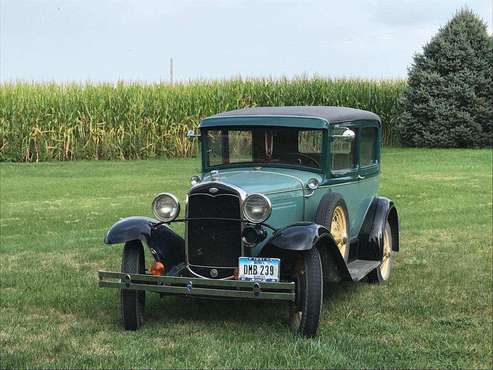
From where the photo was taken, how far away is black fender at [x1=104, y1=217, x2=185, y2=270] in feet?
17.8

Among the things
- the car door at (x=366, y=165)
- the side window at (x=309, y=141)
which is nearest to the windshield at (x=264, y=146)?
the side window at (x=309, y=141)

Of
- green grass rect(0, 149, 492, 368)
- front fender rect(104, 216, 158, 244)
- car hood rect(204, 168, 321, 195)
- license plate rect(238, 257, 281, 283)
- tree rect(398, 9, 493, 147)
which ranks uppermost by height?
tree rect(398, 9, 493, 147)

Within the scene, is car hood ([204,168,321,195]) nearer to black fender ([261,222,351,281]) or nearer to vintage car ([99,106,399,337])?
vintage car ([99,106,399,337])

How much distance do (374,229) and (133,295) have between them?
2.63 m

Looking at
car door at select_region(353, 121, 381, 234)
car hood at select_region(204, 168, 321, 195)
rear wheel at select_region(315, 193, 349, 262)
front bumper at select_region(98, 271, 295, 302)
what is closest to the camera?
front bumper at select_region(98, 271, 295, 302)

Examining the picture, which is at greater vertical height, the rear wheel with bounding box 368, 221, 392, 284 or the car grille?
the car grille

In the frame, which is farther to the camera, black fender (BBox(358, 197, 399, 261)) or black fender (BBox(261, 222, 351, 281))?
black fender (BBox(358, 197, 399, 261))

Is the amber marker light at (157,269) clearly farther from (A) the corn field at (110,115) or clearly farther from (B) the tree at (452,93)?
(B) the tree at (452,93)

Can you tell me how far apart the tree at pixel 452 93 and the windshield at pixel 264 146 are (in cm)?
2153

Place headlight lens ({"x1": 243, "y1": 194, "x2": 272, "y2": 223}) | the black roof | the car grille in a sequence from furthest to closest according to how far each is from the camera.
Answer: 1. the black roof
2. the car grille
3. headlight lens ({"x1": 243, "y1": 194, "x2": 272, "y2": 223})

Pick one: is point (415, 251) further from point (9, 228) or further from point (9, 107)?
point (9, 107)

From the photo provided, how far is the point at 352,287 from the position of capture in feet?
21.8

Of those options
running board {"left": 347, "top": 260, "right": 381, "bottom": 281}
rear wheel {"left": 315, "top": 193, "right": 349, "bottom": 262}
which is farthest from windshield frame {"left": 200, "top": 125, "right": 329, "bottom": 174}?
running board {"left": 347, "top": 260, "right": 381, "bottom": 281}

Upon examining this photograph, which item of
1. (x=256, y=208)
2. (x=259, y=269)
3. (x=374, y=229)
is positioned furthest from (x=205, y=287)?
(x=374, y=229)
